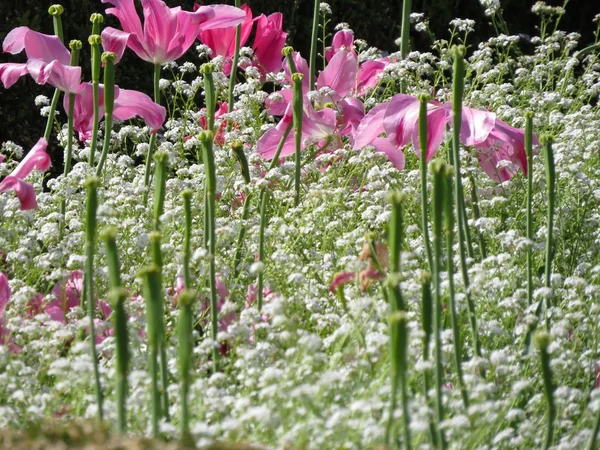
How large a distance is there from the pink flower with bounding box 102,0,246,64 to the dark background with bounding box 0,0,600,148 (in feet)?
4.42

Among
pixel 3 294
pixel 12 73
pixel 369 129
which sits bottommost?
pixel 3 294

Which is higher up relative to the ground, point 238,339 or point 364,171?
point 364,171

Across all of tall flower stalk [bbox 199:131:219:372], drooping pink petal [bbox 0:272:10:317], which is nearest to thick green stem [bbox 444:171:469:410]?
tall flower stalk [bbox 199:131:219:372]

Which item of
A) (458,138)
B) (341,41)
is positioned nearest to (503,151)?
(341,41)

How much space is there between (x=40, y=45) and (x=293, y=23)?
1999mm

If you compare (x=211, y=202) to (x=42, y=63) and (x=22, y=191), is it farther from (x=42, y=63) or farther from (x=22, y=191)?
(x=42, y=63)

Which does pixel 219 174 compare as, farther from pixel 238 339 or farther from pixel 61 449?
pixel 61 449

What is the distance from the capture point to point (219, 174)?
87.1 inches

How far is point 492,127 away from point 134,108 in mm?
662

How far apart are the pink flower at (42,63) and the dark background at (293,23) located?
1.38m

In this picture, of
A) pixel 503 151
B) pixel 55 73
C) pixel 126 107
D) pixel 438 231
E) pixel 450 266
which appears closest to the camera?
pixel 438 231

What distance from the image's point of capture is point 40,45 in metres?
1.90

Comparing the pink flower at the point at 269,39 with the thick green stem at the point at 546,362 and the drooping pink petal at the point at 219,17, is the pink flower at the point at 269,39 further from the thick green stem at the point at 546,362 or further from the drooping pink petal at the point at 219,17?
the thick green stem at the point at 546,362

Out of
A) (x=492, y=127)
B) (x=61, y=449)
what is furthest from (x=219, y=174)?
(x=61, y=449)
